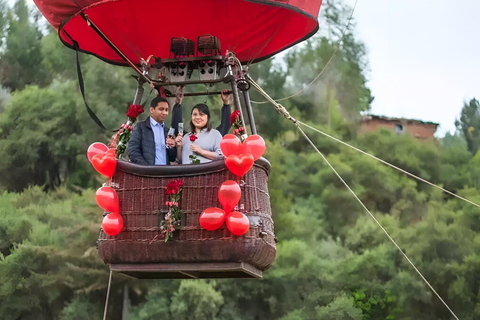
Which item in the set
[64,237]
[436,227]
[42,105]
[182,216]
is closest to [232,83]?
[182,216]

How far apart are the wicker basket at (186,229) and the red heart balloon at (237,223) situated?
0.08 m

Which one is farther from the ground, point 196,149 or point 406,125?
point 406,125

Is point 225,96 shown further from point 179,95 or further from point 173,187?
point 173,187

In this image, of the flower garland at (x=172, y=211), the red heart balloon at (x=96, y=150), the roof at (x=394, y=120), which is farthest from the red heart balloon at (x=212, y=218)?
the roof at (x=394, y=120)

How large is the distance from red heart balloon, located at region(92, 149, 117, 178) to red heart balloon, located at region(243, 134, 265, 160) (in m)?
0.67

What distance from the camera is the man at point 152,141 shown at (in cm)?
418

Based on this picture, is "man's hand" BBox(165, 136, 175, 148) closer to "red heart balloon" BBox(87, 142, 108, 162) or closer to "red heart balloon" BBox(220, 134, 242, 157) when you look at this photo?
"red heart balloon" BBox(87, 142, 108, 162)

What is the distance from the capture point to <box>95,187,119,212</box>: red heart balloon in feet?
12.9

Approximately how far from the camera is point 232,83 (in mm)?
4164

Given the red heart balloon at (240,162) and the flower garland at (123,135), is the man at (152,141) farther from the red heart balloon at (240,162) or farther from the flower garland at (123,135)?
the red heart balloon at (240,162)

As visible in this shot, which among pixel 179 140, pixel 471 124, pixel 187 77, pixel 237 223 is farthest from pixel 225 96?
pixel 471 124

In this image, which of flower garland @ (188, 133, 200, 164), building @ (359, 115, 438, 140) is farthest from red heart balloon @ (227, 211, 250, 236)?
building @ (359, 115, 438, 140)

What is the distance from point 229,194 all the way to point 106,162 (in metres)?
0.66

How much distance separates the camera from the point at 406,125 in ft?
81.4
